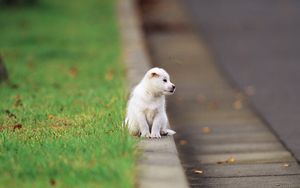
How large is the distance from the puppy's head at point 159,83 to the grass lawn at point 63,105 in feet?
1.80

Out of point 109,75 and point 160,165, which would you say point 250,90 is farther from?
point 160,165

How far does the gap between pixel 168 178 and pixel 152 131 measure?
187 centimetres

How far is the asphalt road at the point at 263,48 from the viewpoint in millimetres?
12055

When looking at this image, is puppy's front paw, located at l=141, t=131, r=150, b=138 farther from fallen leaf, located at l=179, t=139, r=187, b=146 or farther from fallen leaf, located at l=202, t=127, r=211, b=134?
fallen leaf, located at l=202, t=127, r=211, b=134

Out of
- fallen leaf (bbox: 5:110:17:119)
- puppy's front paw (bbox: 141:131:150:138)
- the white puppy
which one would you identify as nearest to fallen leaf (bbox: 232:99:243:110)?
fallen leaf (bbox: 5:110:17:119)

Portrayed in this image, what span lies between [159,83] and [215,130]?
2743 mm

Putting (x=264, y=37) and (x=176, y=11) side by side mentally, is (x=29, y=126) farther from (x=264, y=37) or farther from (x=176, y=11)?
(x=176, y=11)

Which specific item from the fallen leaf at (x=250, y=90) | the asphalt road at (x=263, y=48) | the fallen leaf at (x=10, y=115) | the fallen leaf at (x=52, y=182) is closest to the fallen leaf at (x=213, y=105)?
the asphalt road at (x=263, y=48)

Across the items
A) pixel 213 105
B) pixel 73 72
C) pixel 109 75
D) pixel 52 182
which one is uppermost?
pixel 73 72

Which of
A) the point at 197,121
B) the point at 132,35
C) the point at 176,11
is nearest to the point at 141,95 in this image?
the point at 197,121

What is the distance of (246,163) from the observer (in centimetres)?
882

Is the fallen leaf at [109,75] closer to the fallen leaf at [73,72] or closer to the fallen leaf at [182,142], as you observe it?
the fallen leaf at [73,72]

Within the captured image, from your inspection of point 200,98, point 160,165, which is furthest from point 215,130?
point 160,165

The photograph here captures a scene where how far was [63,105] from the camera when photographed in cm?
1050
